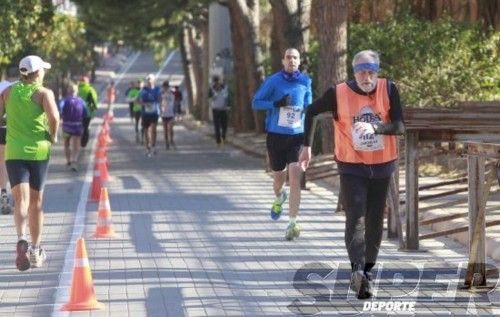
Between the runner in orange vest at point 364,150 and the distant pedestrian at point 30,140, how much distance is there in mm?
3042

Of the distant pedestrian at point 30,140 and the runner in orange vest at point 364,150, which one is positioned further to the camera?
the distant pedestrian at point 30,140

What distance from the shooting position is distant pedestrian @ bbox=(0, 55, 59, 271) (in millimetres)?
12539

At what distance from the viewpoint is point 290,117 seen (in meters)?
14.9

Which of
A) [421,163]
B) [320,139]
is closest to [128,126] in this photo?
[320,139]

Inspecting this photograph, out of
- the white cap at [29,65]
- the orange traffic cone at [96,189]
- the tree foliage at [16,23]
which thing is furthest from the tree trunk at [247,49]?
the white cap at [29,65]

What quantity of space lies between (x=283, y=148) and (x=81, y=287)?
5.19 m

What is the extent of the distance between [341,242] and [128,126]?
1726 inches

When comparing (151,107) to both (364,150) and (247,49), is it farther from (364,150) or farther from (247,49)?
(364,150)

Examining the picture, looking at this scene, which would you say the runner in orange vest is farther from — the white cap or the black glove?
the black glove

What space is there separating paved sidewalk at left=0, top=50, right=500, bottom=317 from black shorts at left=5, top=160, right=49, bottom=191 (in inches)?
30.5

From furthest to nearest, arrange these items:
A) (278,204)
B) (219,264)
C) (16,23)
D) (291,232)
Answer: (16,23)
(278,204)
(291,232)
(219,264)

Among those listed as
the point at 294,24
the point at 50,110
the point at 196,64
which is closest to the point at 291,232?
the point at 50,110

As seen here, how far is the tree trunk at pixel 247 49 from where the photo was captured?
1432 inches

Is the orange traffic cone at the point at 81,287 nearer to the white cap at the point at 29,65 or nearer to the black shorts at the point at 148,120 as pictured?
the white cap at the point at 29,65
